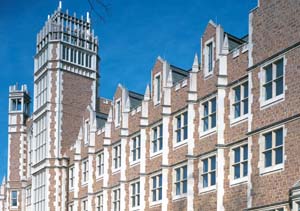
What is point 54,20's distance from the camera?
4941 centimetres

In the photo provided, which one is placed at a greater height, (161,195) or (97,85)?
(97,85)

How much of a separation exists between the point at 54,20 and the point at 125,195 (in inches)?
690

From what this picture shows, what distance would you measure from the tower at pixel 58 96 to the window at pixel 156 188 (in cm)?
1246

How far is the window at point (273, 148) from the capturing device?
24.9m

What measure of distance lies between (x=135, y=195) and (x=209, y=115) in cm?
857

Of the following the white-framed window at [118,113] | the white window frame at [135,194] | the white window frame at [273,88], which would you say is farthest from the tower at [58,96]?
the white window frame at [273,88]

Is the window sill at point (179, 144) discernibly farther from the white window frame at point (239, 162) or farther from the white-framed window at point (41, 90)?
the white-framed window at point (41, 90)

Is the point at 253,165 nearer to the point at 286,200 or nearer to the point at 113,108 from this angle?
the point at 286,200

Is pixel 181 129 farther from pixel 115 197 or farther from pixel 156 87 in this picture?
pixel 115 197

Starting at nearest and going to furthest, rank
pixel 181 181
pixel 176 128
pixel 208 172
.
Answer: pixel 208 172 < pixel 181 181 < pixel 176 128

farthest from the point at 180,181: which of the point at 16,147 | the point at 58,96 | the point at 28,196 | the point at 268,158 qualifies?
the point at 16,147

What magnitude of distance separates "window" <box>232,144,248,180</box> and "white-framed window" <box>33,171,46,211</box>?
2248cm

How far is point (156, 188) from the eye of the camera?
34625 millimetres

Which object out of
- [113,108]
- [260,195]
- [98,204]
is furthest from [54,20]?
[260,195]
